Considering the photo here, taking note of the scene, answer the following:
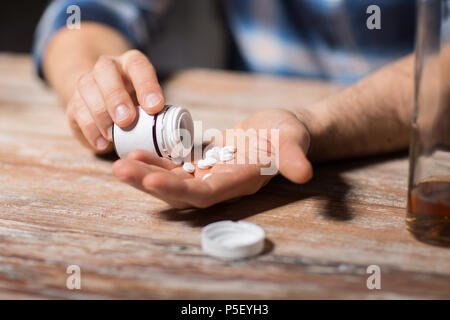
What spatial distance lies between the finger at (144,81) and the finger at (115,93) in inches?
0.8

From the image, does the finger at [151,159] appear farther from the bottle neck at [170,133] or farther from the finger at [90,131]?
the finger at [90,131]

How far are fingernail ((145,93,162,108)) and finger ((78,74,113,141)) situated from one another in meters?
0.09

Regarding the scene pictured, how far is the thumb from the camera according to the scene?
0.68 meters

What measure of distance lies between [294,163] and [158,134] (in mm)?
252

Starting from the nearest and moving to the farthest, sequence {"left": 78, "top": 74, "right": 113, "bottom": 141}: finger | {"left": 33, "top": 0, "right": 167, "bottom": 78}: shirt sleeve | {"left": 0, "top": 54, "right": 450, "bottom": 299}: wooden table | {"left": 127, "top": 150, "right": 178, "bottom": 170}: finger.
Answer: {"left": 0, "top": 54, "right": 450, "bottom": 299}: wooden table < {"left": 127, "top": 150, "right": 178, "bottom": 170}: finger < {"left": 78, "top": 74, "right": 113, "bottom": 141}: finger < {"left": 33, "top": 0, "right": 167, "bottom": 78}: shirt sleeve

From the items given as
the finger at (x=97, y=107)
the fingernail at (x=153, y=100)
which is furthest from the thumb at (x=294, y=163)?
the finger at (x=97, y=107)

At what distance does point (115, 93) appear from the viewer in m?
0.87

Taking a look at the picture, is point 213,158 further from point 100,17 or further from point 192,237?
point 100,17

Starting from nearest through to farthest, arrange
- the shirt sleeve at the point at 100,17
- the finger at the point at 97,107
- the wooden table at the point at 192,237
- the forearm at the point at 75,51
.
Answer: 1. the wooden table at the point at 192,237
2. the finger at the point at 97,107
3. the forearm at the point at 75,51
4. the shirt sleeve at the point at 100,17

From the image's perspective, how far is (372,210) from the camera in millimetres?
786

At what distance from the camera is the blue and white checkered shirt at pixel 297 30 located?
1.53m

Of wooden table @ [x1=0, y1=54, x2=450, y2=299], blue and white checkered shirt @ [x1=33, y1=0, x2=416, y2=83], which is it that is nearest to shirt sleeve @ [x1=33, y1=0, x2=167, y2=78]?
blue and white checkered shirt @ [x1=33, y1=0, x2=416, y2=83]

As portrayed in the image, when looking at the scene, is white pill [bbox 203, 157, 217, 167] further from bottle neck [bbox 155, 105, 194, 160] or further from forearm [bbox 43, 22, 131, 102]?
forearm [bbox 43, 22, 131, 102]
